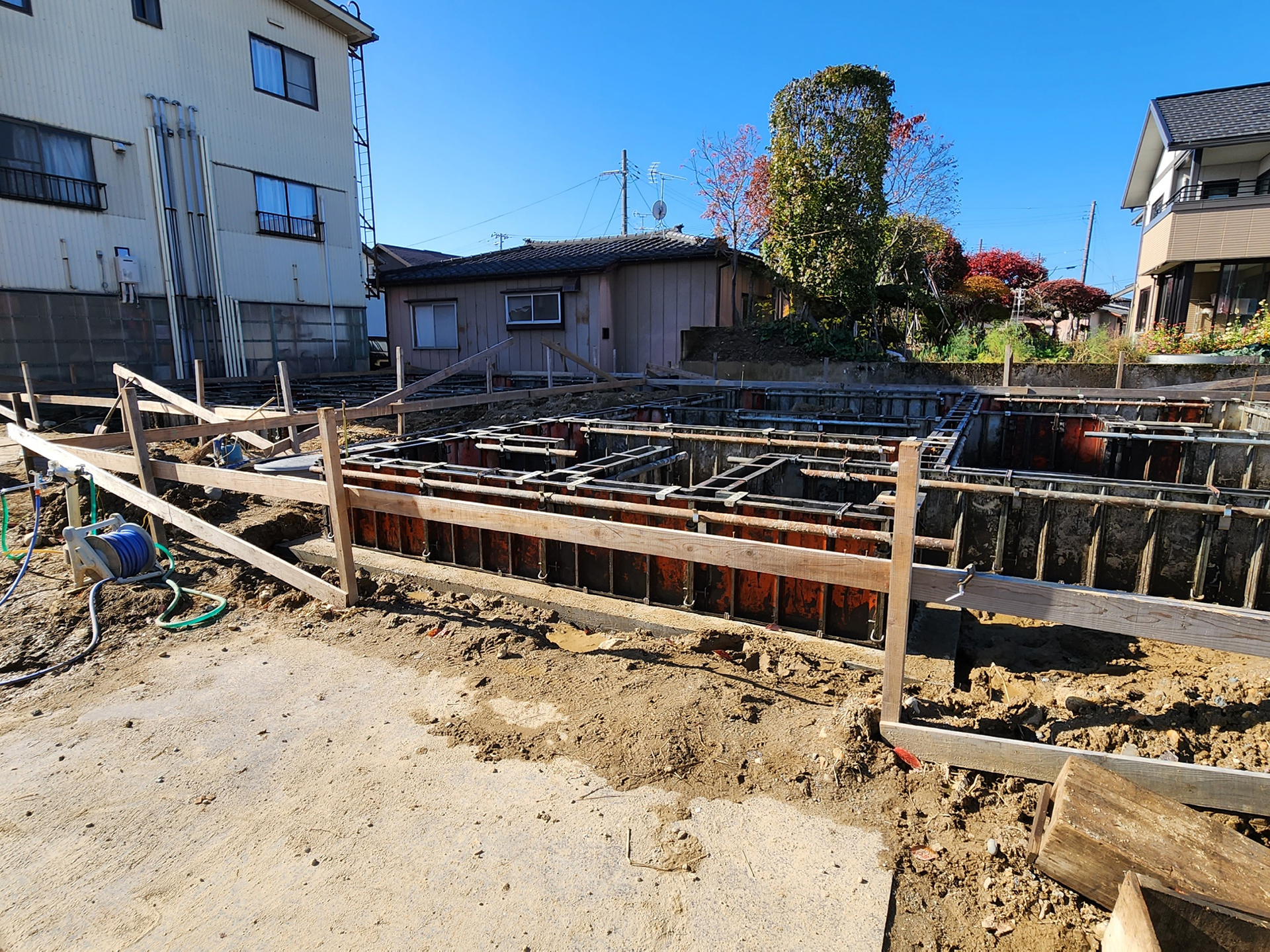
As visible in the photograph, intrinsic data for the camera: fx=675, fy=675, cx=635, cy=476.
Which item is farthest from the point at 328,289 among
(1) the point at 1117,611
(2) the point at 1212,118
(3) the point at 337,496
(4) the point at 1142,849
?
(2) the point at 1212,118

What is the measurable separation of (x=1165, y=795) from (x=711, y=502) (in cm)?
335

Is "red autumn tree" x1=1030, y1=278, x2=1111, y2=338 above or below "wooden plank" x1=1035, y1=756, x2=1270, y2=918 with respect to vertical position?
above

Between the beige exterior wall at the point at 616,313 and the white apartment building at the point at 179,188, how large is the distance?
470 cm

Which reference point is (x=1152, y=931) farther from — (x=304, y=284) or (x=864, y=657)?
(x=304, y=284)

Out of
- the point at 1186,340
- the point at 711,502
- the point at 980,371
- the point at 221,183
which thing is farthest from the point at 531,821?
the point at 221,183

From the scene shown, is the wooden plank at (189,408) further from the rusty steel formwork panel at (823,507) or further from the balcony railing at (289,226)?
the balcony railing at (289,226)

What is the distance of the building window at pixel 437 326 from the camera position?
22.5m

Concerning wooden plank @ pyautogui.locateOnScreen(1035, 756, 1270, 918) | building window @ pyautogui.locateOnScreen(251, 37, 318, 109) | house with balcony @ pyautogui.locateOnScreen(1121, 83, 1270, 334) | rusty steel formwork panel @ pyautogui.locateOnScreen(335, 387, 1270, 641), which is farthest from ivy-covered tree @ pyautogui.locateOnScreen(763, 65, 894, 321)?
wooden plank @ pyautogui.locateOnScreen(1035, 756, 1270, 918)

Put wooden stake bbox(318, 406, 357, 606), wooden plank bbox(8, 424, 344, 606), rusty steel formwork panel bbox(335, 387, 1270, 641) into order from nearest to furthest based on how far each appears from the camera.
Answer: wooden stake bbox(318, 406, 357, 606)
rusty steel formwork panel bbox(335, 387, 1270, 641)
wooden plank bbox(8, 424, 344, 606)

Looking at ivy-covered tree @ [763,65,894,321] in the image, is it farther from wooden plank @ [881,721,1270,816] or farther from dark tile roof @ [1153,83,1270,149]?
wooden plank @ [881,721,1270,816]

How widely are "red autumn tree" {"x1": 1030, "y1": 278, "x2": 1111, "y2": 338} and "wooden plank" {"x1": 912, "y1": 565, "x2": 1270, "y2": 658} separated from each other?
2791cm

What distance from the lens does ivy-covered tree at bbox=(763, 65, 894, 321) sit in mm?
17938

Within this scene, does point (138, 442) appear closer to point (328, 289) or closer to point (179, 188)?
point (179, 188)

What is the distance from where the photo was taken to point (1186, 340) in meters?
16.1
